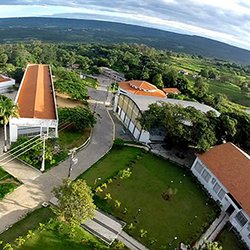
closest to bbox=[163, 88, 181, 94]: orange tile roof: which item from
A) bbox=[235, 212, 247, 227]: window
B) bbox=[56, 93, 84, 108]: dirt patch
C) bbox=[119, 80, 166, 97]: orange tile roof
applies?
bbox=[119, 80, 166, 97]: orange tile roof

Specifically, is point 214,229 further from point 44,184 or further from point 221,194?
point 44,184

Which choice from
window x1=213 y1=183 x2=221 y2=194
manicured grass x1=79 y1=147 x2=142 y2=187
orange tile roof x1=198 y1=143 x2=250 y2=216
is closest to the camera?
orange tile roof x1=198 y1=143 x2=250 y2=216

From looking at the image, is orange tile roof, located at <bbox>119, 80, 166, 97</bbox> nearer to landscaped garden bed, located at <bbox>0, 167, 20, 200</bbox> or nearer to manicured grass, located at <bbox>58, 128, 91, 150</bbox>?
manicured grass, located at <bbox>58, 128, 91, 150</bbox>

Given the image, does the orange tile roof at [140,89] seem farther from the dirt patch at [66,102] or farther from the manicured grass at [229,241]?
the manicured grass at [229,241]

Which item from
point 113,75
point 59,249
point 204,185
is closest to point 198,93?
point 113,75

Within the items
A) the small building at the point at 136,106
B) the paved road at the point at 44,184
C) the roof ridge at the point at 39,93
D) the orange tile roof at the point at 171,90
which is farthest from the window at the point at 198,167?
the orange tile roof at the point at 171,90

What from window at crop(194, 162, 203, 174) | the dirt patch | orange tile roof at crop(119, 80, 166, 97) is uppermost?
window at crop(194, 162, 203, 174)

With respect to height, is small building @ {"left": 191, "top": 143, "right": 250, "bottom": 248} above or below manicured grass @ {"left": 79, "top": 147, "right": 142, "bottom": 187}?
above
